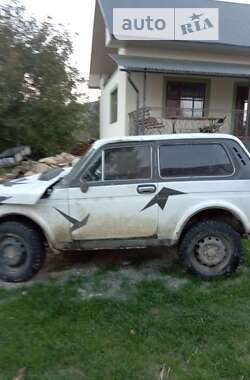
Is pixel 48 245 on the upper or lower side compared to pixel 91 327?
upper

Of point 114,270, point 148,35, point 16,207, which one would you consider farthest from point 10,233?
point 148,35

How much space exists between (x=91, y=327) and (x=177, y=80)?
36.7ft

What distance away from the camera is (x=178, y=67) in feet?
35.0

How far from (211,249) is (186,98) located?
977 centimetres

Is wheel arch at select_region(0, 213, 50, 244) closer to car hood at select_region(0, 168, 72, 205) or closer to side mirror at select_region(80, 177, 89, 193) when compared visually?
car hood at select_region(0, 168, 72, 205)

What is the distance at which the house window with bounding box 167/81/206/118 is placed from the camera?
41.6 ft

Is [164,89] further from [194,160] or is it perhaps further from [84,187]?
[84,187]

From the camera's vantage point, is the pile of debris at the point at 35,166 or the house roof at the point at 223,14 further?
the house roof at the point at 223,14

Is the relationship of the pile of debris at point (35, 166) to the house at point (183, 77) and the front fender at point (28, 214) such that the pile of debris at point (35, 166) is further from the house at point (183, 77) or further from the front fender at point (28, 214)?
the front fender at point (28, 214)

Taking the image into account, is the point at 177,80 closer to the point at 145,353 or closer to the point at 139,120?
the point at 139,120

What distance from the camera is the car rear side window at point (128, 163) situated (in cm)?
400

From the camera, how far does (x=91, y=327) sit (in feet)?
10.4

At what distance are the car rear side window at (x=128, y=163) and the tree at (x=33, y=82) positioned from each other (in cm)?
821

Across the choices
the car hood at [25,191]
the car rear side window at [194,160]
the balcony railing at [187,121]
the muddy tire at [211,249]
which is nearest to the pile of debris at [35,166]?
the balcony railing at [187,121]
